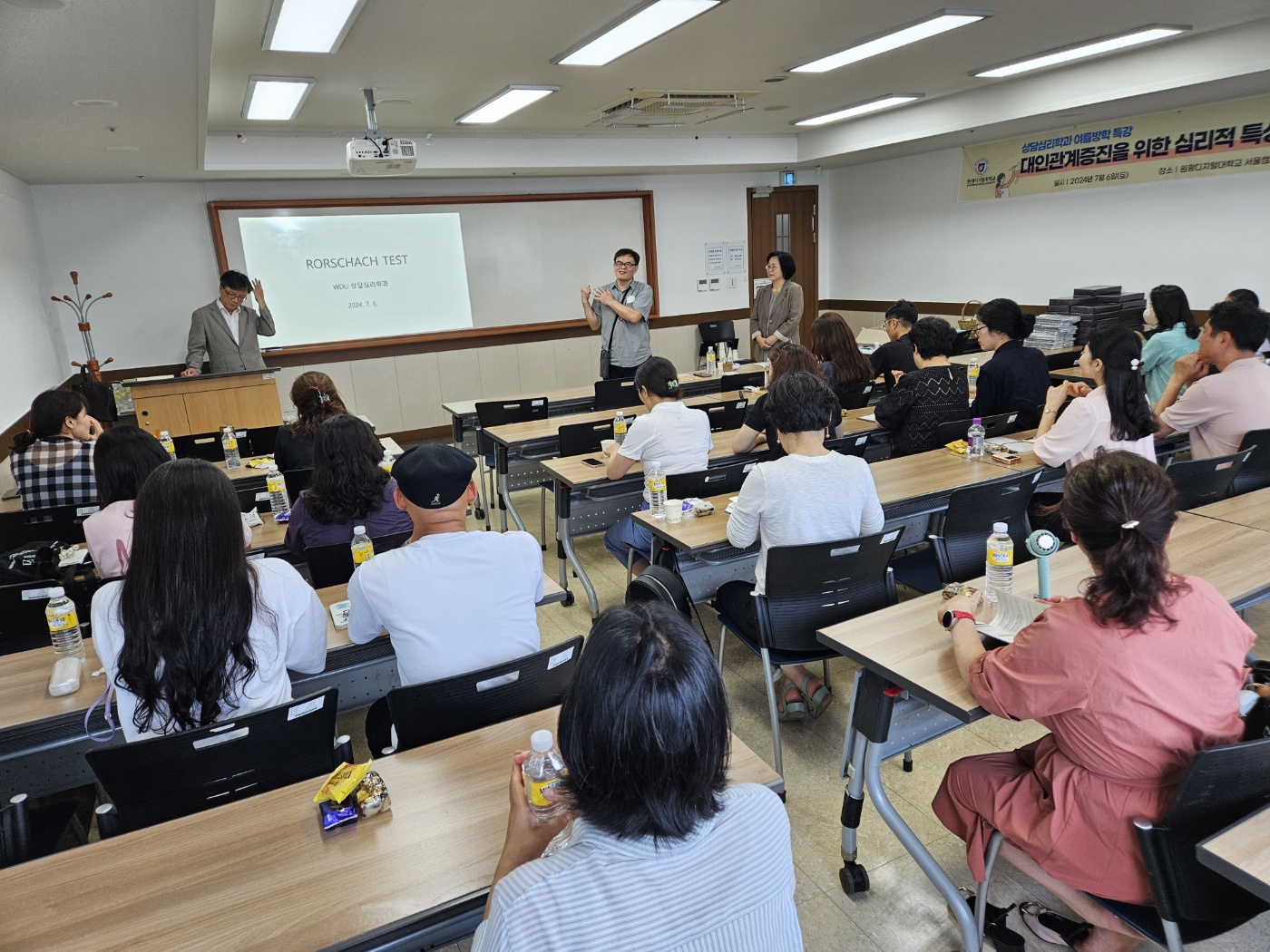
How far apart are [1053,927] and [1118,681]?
91 cm

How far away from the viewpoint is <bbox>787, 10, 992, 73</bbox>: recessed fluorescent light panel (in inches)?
172

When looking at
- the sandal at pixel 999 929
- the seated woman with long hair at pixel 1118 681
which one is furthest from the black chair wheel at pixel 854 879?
the seated woman with long hair at pixel 1118 681

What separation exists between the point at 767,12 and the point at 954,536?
310 cm

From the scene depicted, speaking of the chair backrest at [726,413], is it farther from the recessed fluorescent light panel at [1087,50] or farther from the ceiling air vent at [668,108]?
the recessed fluorescent light panel at [1087,50]

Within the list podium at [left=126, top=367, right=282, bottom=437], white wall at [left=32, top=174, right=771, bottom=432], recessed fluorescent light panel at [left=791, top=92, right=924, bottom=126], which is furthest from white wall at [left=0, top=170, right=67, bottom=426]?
recessed fluorescent light panel at [left=791, top=92, right=924, bottom=126]

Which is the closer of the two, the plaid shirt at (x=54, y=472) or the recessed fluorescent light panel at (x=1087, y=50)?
the plaid shirt at (x=54, y=472)

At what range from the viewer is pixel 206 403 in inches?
229

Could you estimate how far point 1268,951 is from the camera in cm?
189

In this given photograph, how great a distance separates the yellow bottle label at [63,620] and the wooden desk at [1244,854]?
2.76 metres

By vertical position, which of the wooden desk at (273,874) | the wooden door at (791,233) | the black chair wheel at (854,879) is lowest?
the black chair wheel at (854,879)

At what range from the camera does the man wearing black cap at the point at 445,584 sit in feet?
6.05

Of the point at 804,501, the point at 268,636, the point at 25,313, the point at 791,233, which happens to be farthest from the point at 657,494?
the point at 791,233

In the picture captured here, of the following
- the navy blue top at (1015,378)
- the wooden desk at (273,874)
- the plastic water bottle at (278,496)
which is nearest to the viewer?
the wooden desk at (273,874)

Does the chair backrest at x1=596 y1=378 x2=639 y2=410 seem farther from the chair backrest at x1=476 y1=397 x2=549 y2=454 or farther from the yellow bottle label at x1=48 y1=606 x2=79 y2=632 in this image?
the yellow bottle label at x1=48 y1=606 x2=79 y2=632
